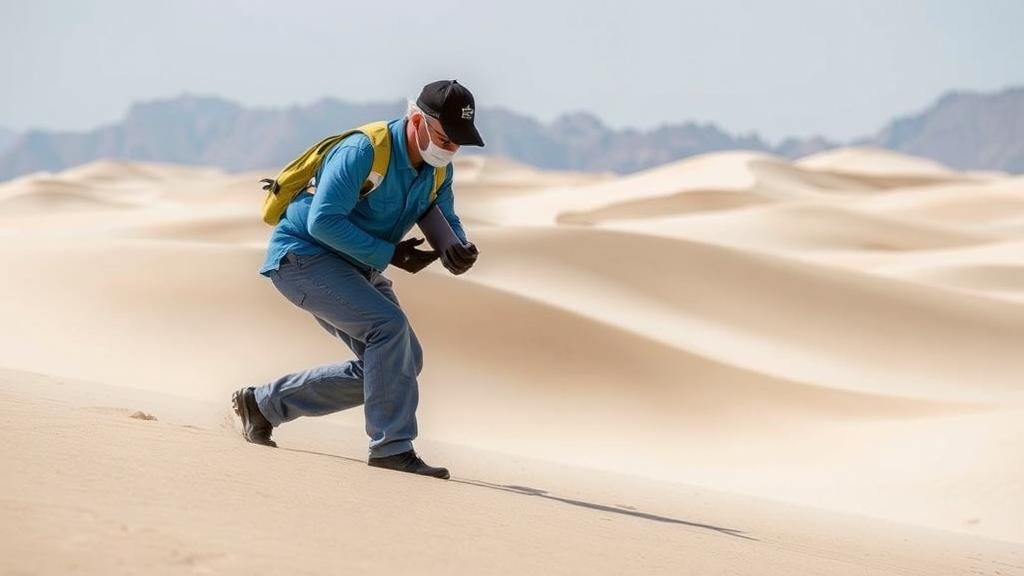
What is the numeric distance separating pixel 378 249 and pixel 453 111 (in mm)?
566

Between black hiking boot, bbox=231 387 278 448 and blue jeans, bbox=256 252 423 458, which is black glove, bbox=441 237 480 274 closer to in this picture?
blue jeans, bbox=256 252 423 458

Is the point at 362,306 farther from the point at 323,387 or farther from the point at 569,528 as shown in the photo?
the point at 569,528

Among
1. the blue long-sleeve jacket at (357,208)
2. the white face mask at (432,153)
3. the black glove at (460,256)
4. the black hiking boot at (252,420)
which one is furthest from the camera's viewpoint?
the black hiking boot at (252,420)

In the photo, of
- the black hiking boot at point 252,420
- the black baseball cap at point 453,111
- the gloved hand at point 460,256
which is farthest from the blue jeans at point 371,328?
the black baseball cap at point 453,111

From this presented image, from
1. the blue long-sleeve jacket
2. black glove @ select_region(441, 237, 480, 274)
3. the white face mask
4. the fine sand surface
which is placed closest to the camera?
the fine sand surface

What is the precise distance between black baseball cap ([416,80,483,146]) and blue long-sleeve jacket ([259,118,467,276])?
0.14 metres

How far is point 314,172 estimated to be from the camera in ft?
15.0

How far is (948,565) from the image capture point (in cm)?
502

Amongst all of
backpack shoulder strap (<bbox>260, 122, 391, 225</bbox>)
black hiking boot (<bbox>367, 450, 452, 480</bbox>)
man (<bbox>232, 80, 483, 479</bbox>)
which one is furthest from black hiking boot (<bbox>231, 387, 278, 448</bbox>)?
backpack shoulder strap (<bbox>260, 122, 391, 225</bbox>)

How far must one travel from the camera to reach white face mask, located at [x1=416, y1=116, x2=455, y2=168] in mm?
4488

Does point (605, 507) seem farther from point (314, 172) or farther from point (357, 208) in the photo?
point (314, 172)

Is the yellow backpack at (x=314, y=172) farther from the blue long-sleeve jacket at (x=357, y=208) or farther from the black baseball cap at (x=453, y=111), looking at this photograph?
the black baseball cap at (x=453, y=111)

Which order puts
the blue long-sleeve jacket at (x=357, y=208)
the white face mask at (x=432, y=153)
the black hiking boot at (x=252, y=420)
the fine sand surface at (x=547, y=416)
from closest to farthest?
the fine sand surface at (x=547, y=416) < the blue long-sleeve jacket at (x=357, y=208) < the white face mask at (x=432, y=153) < the black hiking boot at (x=252, y=420)

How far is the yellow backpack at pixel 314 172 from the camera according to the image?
446cm
